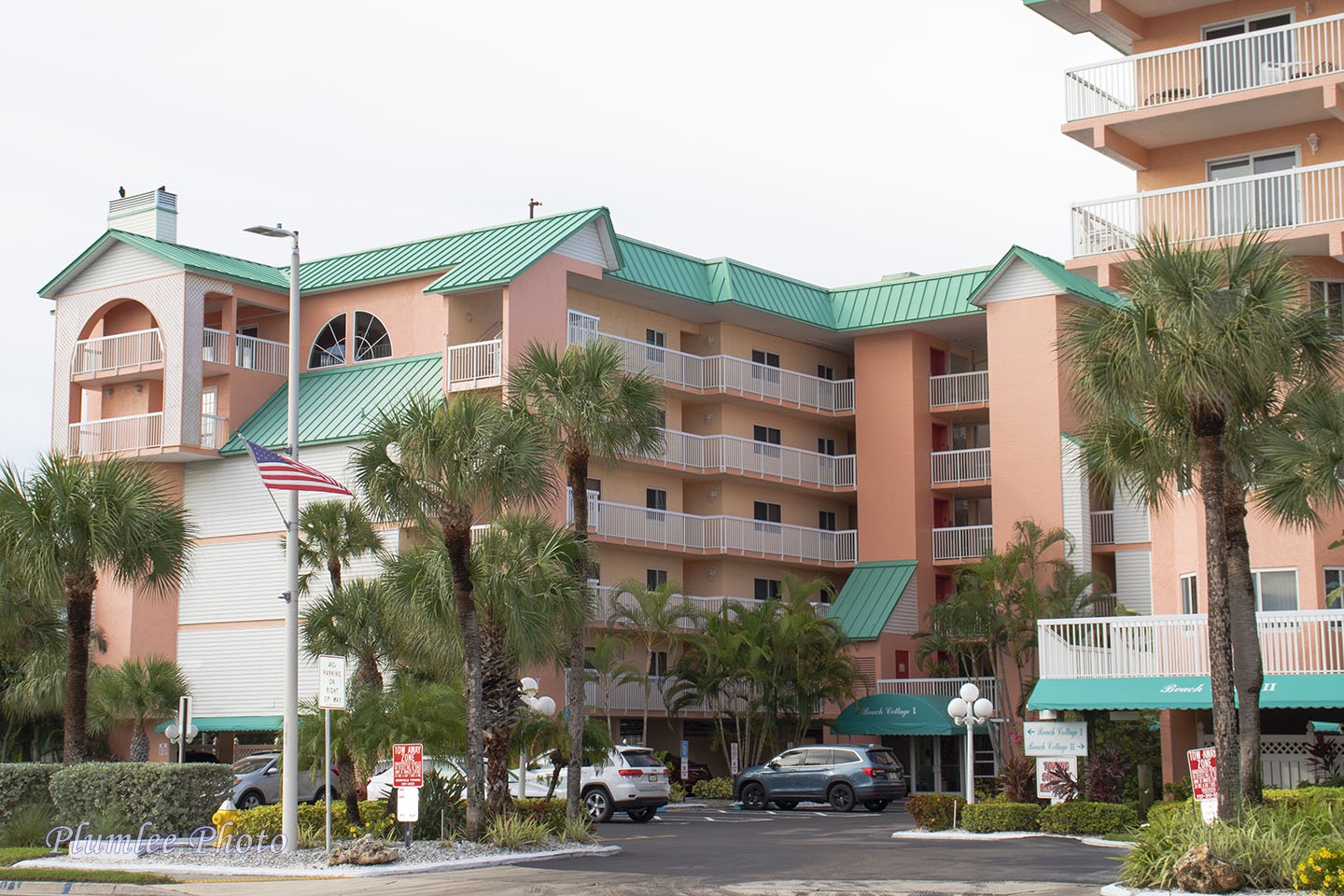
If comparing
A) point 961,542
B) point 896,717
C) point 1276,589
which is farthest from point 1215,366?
point 961,542

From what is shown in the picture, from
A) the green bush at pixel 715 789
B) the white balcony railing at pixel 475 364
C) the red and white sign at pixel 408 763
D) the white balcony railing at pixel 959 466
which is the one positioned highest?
the white balcony railing at pixel 475 364

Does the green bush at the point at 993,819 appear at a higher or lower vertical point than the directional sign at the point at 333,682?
lower

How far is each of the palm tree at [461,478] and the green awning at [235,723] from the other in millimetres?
19659

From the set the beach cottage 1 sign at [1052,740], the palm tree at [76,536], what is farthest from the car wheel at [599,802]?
the palm tree at [76,536]

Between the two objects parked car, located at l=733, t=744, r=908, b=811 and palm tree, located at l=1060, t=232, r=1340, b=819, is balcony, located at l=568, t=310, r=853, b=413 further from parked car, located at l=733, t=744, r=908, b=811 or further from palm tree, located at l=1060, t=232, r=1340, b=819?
palm tree, located at l=1060, t=232, r=1340, b=819

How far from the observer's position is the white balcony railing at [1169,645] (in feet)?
98.1

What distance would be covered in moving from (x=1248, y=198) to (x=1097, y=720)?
1076 cm

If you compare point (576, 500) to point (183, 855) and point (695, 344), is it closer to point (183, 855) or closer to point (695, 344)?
point (183, 855)

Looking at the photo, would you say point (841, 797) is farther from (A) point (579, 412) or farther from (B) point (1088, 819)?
(A) point (579, 412)

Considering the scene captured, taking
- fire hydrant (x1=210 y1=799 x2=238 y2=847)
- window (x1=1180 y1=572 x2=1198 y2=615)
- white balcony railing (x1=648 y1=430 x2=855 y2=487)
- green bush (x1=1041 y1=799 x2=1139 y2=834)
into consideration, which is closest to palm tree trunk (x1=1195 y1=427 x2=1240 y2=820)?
green bush (x1=1041 y1=799 x2=1139 y2=834)

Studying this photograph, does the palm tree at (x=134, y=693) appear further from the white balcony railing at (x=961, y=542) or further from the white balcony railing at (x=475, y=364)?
the white balcony railing at (x=961, y=542)

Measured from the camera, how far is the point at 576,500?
28000 mm

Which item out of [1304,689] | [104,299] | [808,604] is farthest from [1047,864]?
[104,299]

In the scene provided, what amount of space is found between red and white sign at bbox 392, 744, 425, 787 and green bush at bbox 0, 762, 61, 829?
321 inches
